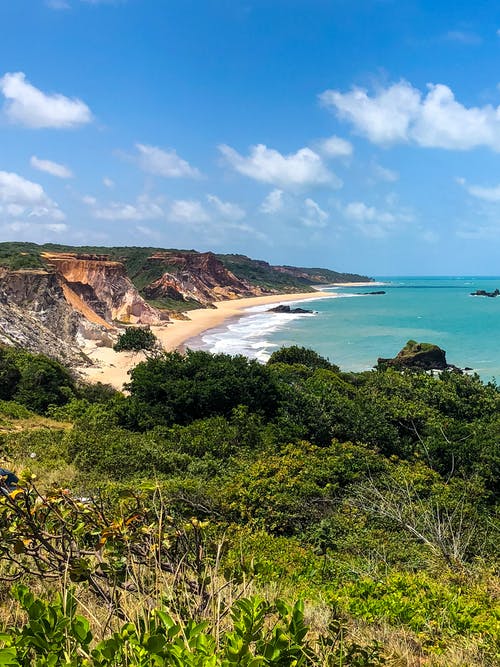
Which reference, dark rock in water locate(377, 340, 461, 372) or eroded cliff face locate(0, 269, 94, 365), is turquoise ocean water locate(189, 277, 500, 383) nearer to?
dark rock in water locate(377, 340, 461, 372)

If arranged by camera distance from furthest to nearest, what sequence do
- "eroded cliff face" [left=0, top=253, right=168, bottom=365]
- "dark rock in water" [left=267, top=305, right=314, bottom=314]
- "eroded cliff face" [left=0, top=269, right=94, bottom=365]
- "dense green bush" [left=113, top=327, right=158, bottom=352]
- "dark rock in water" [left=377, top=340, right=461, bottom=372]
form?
"dark rock in water" [left=267, top=305, right=314, bottom=314], "dark rock in water" [left=377, top=340, right=461, bottom=372], "dense green bush" [left=113, top=327, right=158, bottom=352], "eroded cliff face" [left=0, top=269, right=94, bottom=365], "eroded cliff face" [left=0, top=253, right=168, bottom=365]

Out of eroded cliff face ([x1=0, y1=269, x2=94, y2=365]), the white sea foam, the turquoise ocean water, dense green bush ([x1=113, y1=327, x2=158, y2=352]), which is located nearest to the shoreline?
dense green bush ([x1=113, y1=327, x2=158, y2=352])

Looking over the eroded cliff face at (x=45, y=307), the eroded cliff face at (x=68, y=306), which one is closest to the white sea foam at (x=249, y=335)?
the eroded cliff face at (x=68, y=306)

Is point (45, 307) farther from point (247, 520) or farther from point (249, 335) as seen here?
point (247, 520)

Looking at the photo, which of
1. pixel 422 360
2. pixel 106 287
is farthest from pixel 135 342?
pixel 106 287

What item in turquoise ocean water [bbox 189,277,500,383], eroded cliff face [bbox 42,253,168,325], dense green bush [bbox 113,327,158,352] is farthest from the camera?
eroded cliff face [bbox 42,253,168,325]

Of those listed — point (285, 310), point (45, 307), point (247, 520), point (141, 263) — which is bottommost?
point (247, 520)
